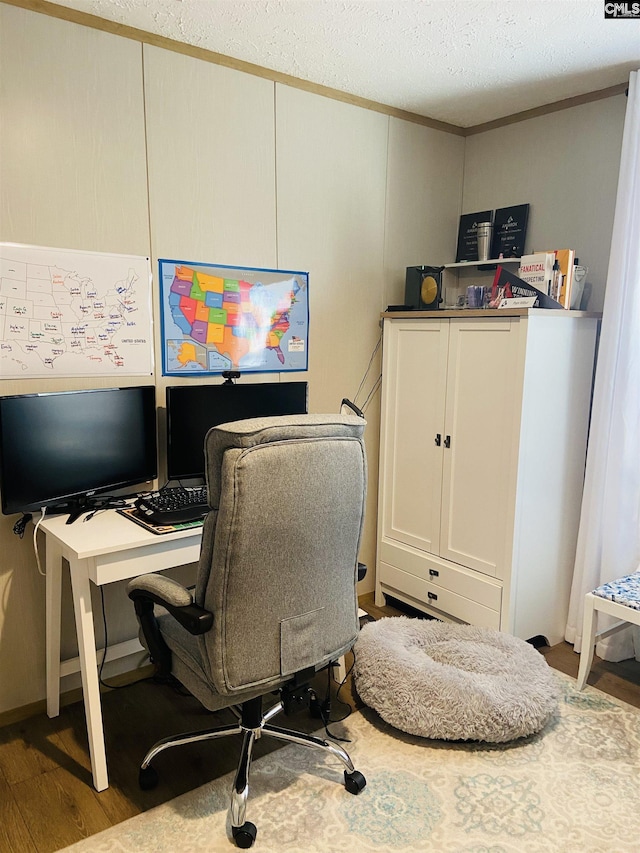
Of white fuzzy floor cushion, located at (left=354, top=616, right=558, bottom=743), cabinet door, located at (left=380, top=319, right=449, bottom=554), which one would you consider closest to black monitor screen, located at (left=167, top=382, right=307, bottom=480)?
cabinet door, located at (left=380, top=319, right=449, bottom=554)

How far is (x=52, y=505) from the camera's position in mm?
2168

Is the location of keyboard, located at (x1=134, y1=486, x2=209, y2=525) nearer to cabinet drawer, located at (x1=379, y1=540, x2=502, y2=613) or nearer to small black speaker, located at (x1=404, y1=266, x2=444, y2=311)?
cabinet drawer, located at (x1=379, y1=540, x2=502, y2=613)

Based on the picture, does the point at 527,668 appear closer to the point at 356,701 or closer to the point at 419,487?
the point at 356,701

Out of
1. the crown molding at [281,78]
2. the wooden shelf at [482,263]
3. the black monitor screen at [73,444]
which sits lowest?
the black monitor screen at [73,444]

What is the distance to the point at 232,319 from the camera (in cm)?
275

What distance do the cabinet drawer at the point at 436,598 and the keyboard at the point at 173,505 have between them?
130 centimetres

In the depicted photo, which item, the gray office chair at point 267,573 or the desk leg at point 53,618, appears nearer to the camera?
the gray office chair at point 267,573

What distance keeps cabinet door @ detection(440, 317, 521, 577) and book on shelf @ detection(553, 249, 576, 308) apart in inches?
12.9

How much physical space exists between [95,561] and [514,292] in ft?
6.79

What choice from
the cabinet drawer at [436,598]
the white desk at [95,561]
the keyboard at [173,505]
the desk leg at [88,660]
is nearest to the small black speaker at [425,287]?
the cabinet drawer at [436,598]

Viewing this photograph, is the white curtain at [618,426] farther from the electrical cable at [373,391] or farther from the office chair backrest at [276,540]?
the office chair backrest at [276,540]

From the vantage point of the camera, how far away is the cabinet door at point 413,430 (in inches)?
118

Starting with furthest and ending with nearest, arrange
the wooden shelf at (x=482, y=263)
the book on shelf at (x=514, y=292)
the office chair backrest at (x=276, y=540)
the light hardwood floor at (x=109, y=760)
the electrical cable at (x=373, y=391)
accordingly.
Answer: the electrical cable at (x=373, y=391)
the wooden shelf at (x=482, y=263)
the book on shelf at (x=514, y=292)
the light hardwood floor at (x=109, y=760)
the office chair backrest at (x=276, y=540)

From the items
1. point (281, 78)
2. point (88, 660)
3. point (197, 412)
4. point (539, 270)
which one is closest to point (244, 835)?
point (88, 660)
